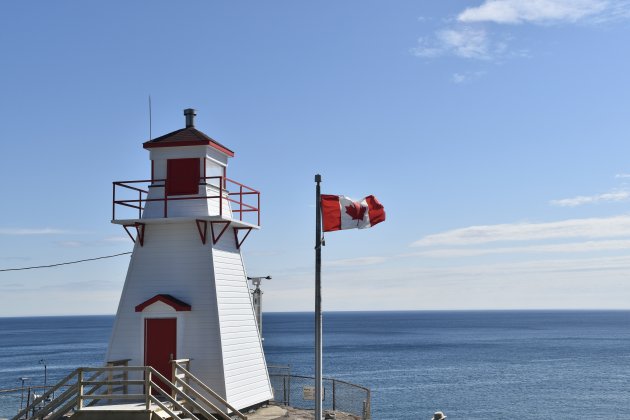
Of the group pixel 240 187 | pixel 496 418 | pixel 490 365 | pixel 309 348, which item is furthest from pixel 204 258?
pixel 309 348

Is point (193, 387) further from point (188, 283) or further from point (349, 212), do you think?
point (349, 212)

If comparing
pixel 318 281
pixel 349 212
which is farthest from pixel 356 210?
pixel 318 281

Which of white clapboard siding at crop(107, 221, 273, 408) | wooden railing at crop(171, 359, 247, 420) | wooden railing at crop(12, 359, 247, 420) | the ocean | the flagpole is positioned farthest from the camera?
the ocean

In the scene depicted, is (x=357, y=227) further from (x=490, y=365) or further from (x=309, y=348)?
(x=309, y=348)

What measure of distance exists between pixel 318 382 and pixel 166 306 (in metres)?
8.47

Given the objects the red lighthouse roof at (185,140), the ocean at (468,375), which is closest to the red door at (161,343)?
the red lighthouse roof at (185,140)

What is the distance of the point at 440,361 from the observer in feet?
348

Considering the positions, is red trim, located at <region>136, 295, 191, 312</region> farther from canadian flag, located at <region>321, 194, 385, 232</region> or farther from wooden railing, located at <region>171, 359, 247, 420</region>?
canadian flag, located at <region>321, 194, 385, 232</region>

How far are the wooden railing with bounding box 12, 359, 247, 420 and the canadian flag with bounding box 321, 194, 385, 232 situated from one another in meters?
6.51

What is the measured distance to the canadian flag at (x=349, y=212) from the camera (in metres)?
19.9

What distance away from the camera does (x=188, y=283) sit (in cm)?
2542

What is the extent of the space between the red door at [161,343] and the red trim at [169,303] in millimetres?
456

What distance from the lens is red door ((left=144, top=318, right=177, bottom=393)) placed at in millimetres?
24844

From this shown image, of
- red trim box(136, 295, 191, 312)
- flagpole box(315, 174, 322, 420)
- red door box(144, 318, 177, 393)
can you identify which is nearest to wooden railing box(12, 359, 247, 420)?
red door box(144, 318, 177, 393)
